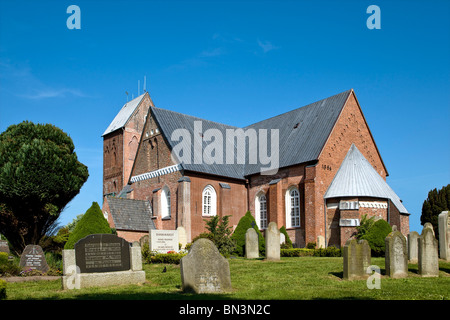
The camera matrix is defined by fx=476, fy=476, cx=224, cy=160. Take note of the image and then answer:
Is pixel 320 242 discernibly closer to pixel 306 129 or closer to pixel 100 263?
pixel 306 129

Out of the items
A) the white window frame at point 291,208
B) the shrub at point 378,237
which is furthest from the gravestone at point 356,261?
the white window frame at point 291,208

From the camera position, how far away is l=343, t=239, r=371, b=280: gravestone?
14.7 meters

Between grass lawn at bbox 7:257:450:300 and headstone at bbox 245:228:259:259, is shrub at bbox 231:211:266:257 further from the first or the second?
grass lawn at bbox 7:257:450:300

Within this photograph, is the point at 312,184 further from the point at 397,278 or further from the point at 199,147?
the point at 397,278

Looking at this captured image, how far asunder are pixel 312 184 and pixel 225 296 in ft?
69.1

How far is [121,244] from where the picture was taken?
1470 cm

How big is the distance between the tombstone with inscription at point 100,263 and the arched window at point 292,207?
19.7 metres

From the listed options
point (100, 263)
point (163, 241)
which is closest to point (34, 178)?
point (163, 241)

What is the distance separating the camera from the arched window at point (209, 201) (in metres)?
34.4

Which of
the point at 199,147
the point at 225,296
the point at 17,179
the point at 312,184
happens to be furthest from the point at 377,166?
the point at 225,296

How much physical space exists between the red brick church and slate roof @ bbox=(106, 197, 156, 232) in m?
0.08

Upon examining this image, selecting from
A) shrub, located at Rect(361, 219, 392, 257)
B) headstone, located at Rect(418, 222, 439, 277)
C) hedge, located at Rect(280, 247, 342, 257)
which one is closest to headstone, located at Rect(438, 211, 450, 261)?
shrub, located at Rect(361, 219, 392, 257)

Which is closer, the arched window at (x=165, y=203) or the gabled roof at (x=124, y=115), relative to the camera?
the arched window at (x=165, y=203)

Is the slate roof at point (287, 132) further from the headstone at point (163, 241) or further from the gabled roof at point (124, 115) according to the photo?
the gabled roof at point (124, 115)
